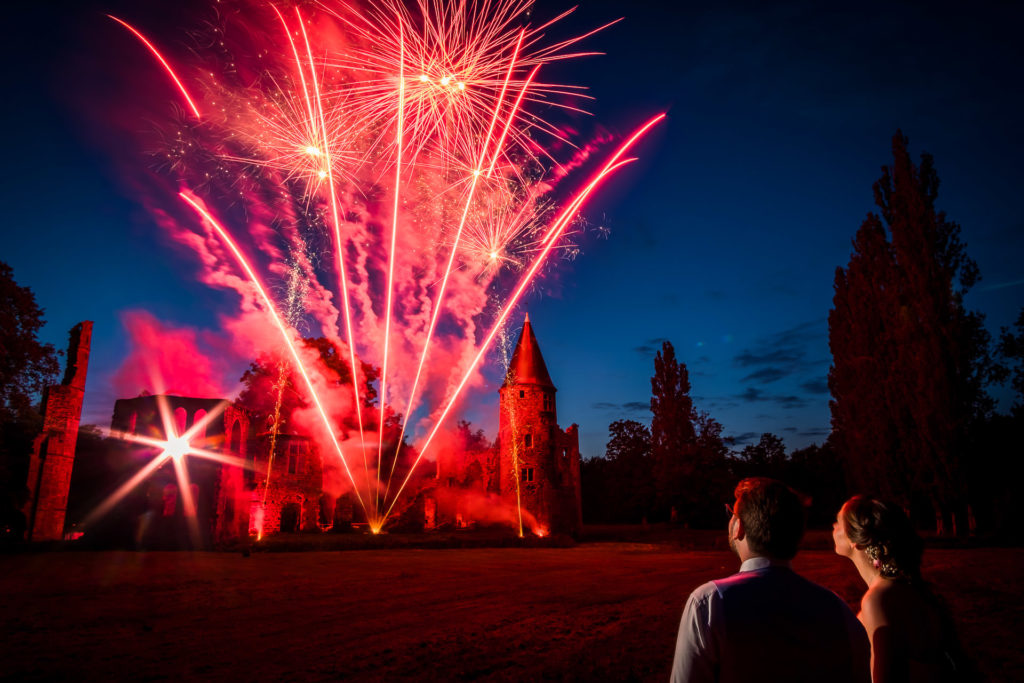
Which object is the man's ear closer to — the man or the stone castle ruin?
the man

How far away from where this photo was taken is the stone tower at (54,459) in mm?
18953

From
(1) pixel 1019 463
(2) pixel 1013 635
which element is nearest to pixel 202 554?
(2) pixel 1013 635

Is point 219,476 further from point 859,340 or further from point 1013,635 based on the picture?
point 859,340

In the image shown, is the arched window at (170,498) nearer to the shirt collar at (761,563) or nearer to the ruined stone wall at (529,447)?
the ruined stone wall at (529,447)

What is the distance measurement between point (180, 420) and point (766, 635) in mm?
23968

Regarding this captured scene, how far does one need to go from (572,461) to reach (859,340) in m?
16.7

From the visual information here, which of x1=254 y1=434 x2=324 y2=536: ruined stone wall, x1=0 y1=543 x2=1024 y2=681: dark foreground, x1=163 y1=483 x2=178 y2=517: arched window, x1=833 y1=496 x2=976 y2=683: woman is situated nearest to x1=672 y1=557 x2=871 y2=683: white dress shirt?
x1=833 y1=496 x2=976 y2=683: woman

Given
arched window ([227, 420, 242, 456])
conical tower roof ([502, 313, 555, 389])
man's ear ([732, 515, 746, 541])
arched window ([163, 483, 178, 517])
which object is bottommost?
man's ear ([732, 515, 746, 541])

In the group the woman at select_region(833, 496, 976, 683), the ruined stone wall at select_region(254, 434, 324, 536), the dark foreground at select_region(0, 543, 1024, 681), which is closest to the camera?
the woman at select_region(833, 496, 976, 683)

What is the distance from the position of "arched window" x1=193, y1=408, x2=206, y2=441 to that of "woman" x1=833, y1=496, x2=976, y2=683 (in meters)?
23.3

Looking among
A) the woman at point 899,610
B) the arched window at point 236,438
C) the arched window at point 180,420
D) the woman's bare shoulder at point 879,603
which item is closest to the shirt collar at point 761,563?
the woman at point 899,610

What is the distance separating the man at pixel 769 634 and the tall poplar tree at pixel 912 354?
27.3 meters

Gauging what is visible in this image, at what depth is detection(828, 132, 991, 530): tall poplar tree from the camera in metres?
23.0

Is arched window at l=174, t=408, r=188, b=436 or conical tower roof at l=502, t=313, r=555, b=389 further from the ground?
conical tower roof at l=502, t=313, r=555, b=389
